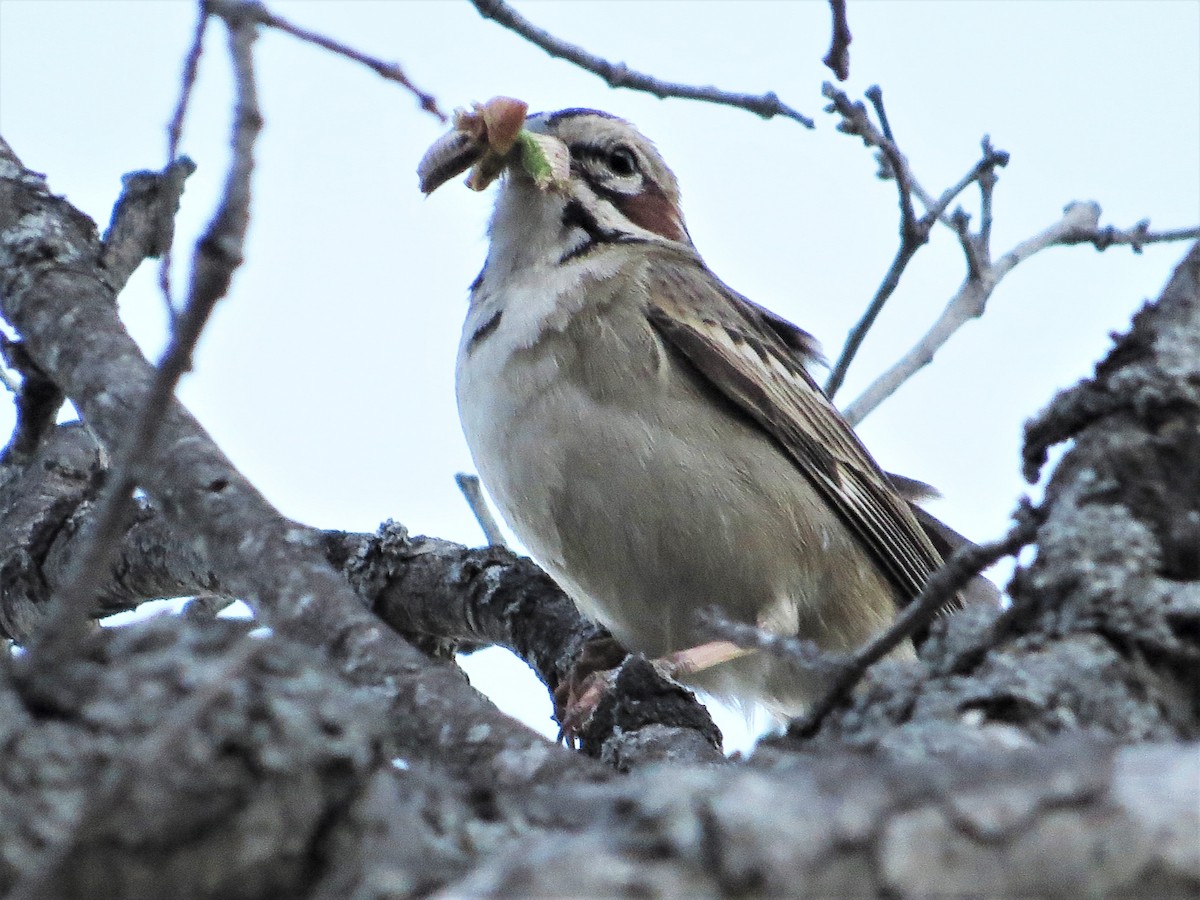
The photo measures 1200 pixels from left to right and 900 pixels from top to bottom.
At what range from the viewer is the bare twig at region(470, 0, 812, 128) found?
3.42 meters

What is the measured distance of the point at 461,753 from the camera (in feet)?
7.20

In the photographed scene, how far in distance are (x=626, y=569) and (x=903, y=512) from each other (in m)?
1.17

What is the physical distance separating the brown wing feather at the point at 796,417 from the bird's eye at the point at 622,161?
60cm

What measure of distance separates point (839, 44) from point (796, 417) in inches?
54.7

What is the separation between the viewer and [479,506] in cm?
551

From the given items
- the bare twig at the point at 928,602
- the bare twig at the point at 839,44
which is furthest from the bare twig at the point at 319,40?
the bare twig at the point at 839,44

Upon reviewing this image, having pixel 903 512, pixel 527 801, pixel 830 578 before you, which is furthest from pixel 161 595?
pixel 527 801

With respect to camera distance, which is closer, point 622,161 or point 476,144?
point 476,144

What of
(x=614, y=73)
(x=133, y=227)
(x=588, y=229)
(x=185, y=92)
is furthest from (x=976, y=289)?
(x=185, y=92)

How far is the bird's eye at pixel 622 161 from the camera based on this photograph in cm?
570

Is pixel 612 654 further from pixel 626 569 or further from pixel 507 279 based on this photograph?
pixel 507 279

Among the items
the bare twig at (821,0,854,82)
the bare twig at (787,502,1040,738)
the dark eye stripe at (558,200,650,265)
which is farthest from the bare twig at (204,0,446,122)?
the dark eye stripe at (558,200,650,265)

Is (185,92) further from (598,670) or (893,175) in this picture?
(893,175)

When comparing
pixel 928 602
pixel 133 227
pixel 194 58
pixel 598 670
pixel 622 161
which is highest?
→ pixel 622 161
